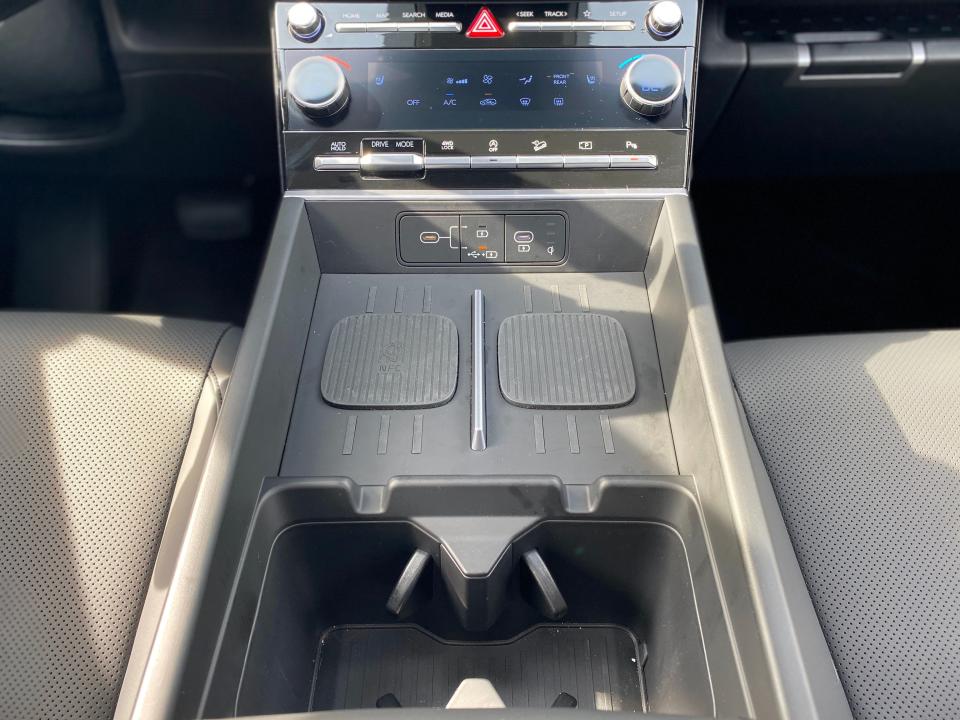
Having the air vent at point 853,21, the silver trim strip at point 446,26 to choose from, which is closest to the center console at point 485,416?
the silver trim strip at point 446,26

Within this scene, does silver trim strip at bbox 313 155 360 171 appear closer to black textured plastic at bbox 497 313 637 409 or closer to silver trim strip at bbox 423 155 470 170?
silver trim strip at bbox 423 155 470 170

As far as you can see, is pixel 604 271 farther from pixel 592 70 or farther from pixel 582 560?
pixel 582 560

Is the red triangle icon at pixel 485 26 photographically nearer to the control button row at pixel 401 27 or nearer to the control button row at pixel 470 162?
the control button row at pixel 401 27

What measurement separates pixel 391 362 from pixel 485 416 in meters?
0.13

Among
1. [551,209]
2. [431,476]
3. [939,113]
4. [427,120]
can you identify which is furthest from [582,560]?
[939,113]

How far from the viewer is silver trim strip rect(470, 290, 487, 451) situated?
0.78 meters

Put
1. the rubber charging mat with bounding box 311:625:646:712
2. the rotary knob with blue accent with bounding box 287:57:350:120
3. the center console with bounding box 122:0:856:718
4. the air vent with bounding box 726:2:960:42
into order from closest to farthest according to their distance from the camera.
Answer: the center console with bounding box 122:0:856:718, the rubber charging mat with bounding box 311:625:646:712, the rotary knob with blue accent with bounding box 287:57:350:120, the air vent with bounding box 726:2:960:42

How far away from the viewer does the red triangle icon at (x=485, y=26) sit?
0.92 meters

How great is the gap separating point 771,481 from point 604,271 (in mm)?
335

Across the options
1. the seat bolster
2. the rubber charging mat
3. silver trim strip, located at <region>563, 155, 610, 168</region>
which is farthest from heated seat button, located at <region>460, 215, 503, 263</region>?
the rubber charging mat

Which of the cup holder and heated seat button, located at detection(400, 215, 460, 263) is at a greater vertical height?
heated seat button, located at detection(400, 215, 460, 263)

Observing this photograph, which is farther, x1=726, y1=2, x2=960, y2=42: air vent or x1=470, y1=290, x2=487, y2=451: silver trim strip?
x1=726, y1=2, x2=960, y2=42: air vent

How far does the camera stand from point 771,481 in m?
0.82

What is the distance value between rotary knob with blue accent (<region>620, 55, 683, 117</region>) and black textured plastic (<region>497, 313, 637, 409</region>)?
0.26 metres
